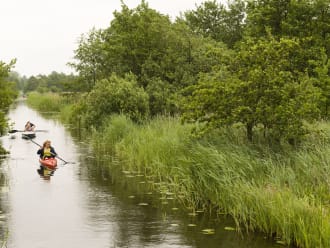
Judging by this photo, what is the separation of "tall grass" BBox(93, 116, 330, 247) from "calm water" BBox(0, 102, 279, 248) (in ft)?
1.62

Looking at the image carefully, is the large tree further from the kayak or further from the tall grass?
the kayak

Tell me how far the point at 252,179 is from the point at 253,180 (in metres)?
0.83

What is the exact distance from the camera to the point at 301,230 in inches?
369

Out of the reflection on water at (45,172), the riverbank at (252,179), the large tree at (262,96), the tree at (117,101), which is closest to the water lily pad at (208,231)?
the riverbank at (252,179)

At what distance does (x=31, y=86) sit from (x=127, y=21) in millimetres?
132271

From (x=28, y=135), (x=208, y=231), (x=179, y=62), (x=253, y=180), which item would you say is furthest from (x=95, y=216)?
(x=28, y=135)

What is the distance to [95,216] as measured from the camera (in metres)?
12.5

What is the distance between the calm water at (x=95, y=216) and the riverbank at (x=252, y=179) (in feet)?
1.55

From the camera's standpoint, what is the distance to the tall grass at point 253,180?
382 inches

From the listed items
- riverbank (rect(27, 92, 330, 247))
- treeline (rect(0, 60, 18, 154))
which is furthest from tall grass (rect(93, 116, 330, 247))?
treeline (rect(0, 60, 18, 154))

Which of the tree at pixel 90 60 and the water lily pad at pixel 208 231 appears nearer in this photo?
the water lily pad at pixel 208 231

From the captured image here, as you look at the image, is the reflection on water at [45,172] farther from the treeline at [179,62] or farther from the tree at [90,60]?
the tree at [90,60]

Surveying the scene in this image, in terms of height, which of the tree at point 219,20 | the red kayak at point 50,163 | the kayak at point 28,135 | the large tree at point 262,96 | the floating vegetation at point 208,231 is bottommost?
the floating vegetation at point 208,231

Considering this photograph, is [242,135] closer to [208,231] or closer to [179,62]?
[208,231]
